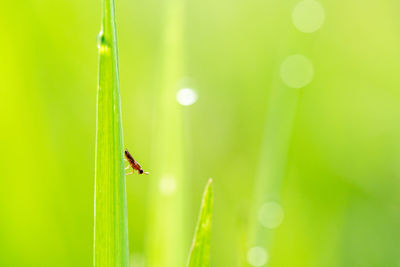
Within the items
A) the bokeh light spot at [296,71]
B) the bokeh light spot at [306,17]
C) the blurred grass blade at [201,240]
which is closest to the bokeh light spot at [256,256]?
the blurred grass blade at [201,240]

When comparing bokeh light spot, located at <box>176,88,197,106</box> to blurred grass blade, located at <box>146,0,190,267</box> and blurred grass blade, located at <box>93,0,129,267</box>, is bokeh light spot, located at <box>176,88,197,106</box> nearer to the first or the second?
blurred grass blade, located at <box>146,0,190,267</box>

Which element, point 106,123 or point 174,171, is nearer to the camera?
point 106,123

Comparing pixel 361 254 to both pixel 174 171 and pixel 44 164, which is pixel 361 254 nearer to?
pixel 174 171

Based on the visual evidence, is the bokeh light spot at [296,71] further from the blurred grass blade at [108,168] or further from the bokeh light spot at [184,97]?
the blurred grass blade at [108,168]

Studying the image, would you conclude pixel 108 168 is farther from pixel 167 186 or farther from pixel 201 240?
pixel 167 186

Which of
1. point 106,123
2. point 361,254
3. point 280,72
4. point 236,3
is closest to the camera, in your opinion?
point 106,123

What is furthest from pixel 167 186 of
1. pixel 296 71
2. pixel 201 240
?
pixel 296 71

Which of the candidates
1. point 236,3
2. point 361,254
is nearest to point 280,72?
point 361,254
